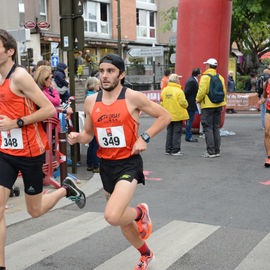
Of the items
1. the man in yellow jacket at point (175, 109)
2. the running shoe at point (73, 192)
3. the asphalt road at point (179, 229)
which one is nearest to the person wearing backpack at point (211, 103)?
the man in yellow jacket at point (175, 109)

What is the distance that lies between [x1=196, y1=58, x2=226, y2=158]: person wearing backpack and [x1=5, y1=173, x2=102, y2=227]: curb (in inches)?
116

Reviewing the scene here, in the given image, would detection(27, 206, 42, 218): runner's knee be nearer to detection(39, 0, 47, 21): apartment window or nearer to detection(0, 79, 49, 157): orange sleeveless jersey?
detection(0, 79, 49, 157): orange sleeveless jersey

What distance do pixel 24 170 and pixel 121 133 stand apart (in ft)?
2.98

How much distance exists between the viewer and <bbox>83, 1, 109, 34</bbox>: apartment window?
Result: 4084 centimetres

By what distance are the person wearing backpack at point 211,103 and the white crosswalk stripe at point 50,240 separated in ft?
15.8

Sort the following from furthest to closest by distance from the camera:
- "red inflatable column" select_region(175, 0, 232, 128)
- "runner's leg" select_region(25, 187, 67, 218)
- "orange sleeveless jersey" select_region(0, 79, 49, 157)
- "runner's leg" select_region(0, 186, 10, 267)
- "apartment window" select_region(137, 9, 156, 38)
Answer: "apartment window" select_region(137, 9, 156, 38)
"red inflatable column" select_region(175, 0, 232, 128)
"runner's leg" select_region(25, 187, 67, 218)
"orange sleeveless jersey" select_region(0, 79, 49, 157)
"runner's leg" select_region(0, 186, 10, 267)

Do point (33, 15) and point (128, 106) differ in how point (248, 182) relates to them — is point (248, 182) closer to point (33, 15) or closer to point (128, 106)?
point (128, 106)

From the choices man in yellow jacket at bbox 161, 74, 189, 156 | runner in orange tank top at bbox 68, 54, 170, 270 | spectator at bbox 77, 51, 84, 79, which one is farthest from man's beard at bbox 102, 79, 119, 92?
spectator at bbox 77, 51, 84, 79

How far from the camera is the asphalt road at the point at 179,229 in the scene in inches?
164

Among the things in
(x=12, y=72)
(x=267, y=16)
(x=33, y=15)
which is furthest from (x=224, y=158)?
(x=33, y=15)

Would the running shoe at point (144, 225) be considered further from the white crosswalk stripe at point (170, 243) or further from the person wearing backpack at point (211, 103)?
the person wearing backpack at point (211, 103)

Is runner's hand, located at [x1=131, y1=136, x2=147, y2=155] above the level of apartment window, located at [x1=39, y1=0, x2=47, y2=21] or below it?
below

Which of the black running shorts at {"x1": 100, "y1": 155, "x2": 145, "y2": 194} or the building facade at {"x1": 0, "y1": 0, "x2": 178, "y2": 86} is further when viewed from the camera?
the building facade at {"x1": 0, "y1": 0, "x2": 178, "y2": 86}

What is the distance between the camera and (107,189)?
13.1 feet
